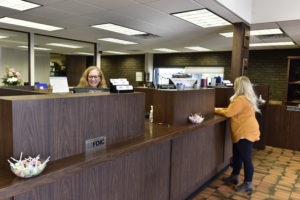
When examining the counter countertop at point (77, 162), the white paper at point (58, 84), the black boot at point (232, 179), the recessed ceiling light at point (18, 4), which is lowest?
the black boot at point (232, 179)

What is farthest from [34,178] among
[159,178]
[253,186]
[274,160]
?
[274,160]

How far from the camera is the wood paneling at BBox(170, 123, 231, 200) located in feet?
8.56

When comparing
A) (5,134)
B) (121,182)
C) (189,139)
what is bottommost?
(121,182)

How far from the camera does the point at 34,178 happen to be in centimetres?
123

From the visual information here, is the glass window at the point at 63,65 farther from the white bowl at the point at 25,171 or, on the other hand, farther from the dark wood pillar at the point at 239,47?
the white bowl at the point at 25,171

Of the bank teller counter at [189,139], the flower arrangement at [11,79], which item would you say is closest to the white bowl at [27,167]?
the bank teller counter at [189,139]

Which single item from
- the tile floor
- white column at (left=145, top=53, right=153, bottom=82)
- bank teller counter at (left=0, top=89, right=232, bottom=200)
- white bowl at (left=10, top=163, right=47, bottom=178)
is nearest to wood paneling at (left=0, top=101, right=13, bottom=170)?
bank teller counter at (left=0, top=89, right=232, bottom=200)

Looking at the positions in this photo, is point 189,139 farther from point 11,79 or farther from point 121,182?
point 11,79

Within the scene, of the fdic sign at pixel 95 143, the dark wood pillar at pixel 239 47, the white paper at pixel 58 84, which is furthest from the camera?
the dark wood pillar at pixel 239 47

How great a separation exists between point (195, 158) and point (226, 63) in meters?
8.10

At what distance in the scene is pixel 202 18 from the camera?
4.65m

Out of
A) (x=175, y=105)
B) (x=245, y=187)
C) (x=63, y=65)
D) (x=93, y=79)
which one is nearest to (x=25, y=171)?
(x=175, y=105)

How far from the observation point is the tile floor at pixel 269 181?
3.13 meters

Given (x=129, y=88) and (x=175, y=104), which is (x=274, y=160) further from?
(x=129, y=88)
